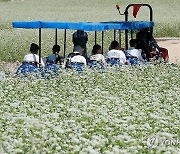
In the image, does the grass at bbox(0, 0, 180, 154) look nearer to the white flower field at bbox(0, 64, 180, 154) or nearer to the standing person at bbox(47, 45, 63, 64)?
the white flower field at bbox(0, 64, 180, 154)

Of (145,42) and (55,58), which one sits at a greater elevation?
(145,42)

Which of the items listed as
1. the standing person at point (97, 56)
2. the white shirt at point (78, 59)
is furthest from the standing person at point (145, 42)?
the white shirt at point (78, 59)

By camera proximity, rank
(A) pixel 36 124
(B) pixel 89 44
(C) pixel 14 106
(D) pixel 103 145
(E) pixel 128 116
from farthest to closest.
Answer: (B) pixel 89 44 < (C) pixel 14 106 < (E) pixel 128 116 < (A) pixel 36 124 < (D) pixel 103 145

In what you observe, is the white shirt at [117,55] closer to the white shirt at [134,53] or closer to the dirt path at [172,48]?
the white shirt at [134,53]

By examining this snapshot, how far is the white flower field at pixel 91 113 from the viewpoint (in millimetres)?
7516

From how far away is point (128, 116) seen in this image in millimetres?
9219

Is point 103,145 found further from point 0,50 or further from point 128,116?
point 0,50

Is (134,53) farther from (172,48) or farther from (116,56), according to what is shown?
(172,48)

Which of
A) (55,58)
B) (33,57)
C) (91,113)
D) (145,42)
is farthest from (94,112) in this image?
(145,42)

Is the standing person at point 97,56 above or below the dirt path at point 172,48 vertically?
above

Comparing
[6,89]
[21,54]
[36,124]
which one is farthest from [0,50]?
[36,124]

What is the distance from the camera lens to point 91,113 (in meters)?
9.33

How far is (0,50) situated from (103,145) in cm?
1783

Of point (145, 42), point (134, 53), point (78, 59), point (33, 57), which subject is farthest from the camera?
point (145, 42)
